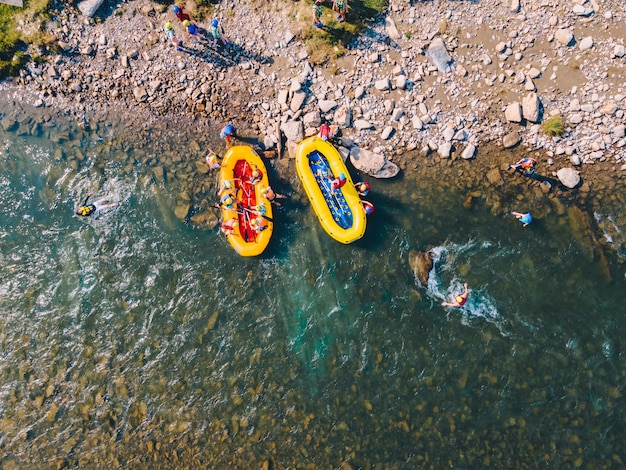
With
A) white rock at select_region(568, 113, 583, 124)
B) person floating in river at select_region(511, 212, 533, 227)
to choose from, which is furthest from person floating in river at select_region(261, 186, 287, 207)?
white rock at select_region(568, 113, 583, 124)

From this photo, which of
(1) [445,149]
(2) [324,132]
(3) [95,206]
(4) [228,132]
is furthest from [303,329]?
(3) [95,206]

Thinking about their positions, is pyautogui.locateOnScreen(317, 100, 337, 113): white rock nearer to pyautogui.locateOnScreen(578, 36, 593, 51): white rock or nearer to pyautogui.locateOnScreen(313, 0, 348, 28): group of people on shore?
pyautogui.locateOnScreen(313, 0, 348, 28): group of people on shore

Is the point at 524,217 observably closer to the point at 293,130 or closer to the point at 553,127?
the point at 553,127

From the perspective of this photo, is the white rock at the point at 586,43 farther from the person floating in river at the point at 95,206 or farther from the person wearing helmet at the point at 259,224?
the person floating in river at the point at 95,206

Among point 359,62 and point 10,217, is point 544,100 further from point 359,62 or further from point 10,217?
A: point 10,217

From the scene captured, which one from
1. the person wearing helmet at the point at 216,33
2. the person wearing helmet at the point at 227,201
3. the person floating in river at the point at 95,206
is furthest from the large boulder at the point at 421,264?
the person floating in river at the point at 95,206
